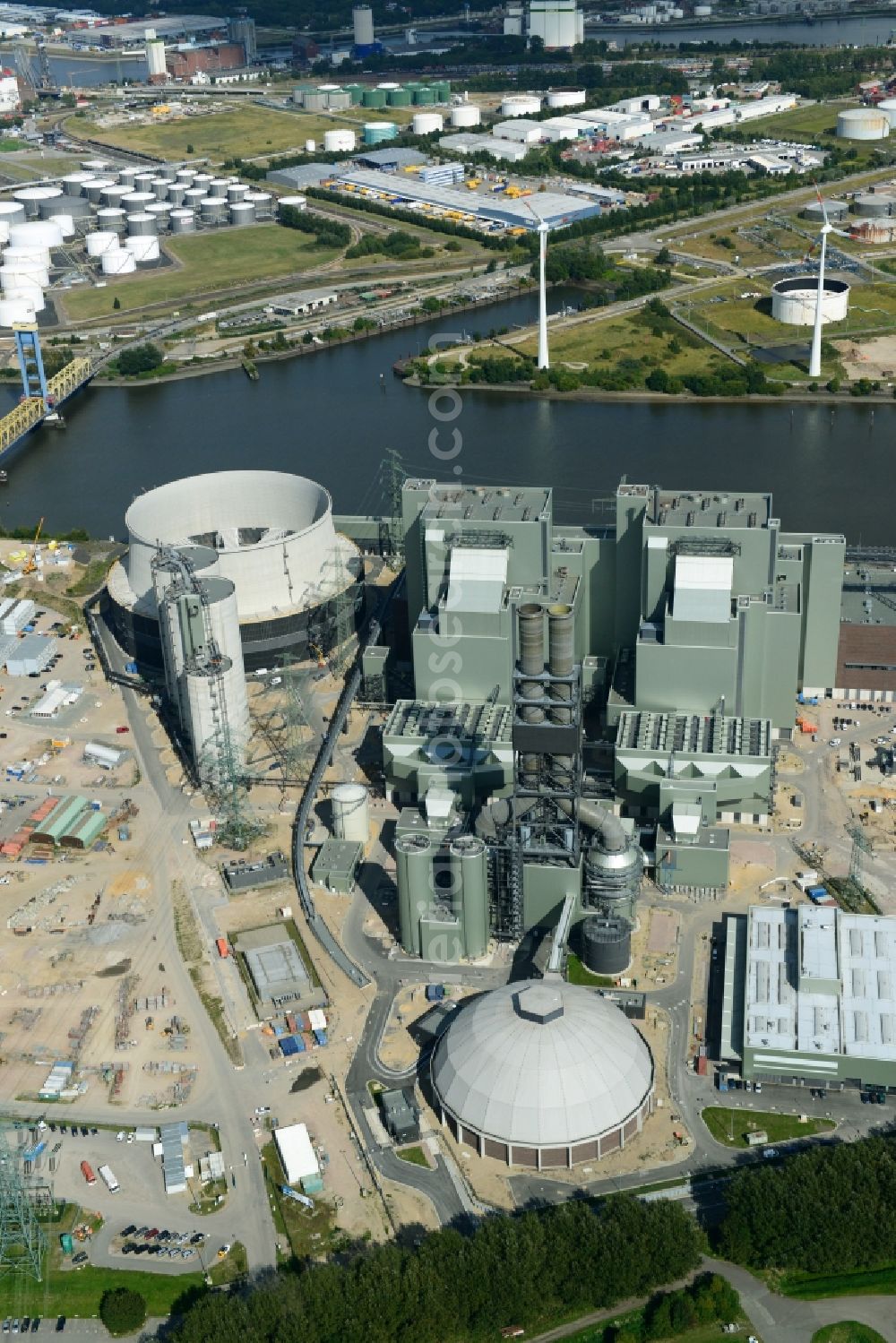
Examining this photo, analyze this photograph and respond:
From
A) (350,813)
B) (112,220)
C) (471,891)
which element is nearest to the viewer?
(471,891)

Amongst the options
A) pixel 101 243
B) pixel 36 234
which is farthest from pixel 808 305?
pixel 36 234

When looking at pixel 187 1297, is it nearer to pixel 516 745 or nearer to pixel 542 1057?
pixel 542 1057

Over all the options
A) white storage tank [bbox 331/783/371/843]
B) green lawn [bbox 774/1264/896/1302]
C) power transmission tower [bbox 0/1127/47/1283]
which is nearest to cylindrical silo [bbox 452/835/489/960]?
white storage tank [bbox 331/783/371/843]

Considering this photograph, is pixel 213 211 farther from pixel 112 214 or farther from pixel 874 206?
pixel 874 206

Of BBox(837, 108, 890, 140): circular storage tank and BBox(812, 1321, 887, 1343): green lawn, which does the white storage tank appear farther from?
BBox(837, 108, 890, 140): circular storage tank

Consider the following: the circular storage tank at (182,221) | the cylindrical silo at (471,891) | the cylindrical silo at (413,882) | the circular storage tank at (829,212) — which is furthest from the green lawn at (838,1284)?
the circular storage tank at (182,221)

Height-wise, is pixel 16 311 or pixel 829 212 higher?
pixel 829 212
